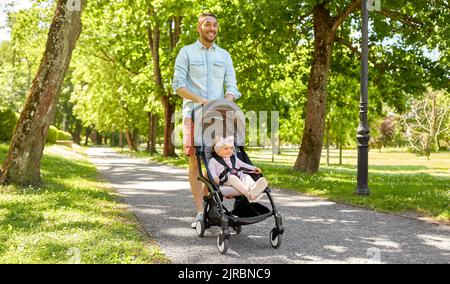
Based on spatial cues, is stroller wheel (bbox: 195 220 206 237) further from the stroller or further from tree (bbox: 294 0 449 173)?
tree (bbox: 294 0 449 173)

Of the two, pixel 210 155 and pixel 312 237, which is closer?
pixel 210 155

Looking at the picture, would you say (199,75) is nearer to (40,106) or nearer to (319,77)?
(40,106)

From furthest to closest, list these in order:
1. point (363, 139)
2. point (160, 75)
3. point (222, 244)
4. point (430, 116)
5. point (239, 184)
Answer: point (430, 116)
point (160, 75)
point (363, 139)
point (239, 184)
point (222, 244)

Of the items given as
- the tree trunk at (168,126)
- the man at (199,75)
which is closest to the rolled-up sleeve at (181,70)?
the man at (199,75)

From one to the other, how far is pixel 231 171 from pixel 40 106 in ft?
15.8

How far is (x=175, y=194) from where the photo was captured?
31.6 ft

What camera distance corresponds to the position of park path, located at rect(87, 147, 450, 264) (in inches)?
185

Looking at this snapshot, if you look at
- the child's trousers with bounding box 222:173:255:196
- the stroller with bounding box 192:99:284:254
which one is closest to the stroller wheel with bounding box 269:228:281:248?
the stroller with bounding box 192:99:284:254

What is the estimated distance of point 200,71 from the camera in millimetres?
5891

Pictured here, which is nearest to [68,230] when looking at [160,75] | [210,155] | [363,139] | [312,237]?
[210,155]

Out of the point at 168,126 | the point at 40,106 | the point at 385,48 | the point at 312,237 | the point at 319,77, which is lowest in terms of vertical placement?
the point at 312,237

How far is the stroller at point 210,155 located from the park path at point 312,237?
0.26 m
